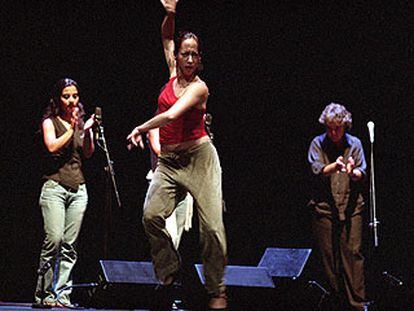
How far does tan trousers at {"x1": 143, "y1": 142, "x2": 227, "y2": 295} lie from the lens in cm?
464

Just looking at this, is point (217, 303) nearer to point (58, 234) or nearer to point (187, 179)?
point (187, 179)

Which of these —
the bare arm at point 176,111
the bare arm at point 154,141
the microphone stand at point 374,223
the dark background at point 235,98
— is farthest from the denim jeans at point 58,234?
the microphone stand at point 374,223

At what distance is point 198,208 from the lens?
15.4ft

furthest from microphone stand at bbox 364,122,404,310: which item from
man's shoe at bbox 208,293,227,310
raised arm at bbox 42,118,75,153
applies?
raised arm at bbox 42,118,75,153

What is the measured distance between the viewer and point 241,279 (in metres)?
6.13

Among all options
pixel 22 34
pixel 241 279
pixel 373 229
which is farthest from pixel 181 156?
pixel 22 34

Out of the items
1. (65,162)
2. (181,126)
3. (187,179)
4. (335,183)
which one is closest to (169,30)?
(181,126)

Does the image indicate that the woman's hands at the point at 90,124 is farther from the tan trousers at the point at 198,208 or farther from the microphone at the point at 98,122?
the tan trousers at the point at 198,208

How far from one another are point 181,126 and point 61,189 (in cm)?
154

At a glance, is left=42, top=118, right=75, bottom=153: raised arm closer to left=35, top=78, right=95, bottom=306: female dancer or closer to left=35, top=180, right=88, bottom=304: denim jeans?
left=35, top=78, right=95, bottom=306: female dancer

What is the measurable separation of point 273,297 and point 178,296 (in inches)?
67.2

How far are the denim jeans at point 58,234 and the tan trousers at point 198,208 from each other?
1351mm

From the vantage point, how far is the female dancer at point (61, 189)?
19.0 feet

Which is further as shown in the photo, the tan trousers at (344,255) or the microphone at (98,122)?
the tan trousers at (344,255)
